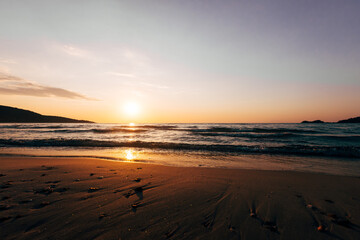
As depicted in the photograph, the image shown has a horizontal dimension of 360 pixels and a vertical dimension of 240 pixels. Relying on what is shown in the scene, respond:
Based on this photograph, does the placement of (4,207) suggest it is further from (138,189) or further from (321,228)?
(321,228)

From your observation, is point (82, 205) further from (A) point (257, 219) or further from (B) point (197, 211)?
(A) point (257, 219)

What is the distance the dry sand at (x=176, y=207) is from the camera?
265 cm

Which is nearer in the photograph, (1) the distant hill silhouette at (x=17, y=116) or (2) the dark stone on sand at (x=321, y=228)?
(2) the dark stone on sand at (x=321, y=228)

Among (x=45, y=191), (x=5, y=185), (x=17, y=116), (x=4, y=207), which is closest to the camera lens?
(x=4, y=207)

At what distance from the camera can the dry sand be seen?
265 centimetres

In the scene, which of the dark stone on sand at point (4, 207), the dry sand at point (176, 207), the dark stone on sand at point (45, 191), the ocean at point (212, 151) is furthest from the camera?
the ocean at point (212, 151)

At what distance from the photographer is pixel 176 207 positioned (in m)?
3.43

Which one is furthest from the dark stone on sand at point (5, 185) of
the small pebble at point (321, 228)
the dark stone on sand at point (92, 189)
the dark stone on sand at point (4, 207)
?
the small pebble at point (321, 228)

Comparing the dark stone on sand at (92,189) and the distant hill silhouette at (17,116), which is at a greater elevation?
the distant hill silhouette at (17,116)

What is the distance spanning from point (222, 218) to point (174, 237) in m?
1.07

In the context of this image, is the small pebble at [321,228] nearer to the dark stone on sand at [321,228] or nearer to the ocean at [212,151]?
the dark stone on sand at [321,228]

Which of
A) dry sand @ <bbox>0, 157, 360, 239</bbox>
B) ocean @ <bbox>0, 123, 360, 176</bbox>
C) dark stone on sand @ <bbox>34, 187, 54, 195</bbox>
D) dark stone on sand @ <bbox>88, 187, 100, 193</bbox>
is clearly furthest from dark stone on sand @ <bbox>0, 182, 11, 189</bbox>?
ocean @ <bbox>0, 123, 360, 176</bbox>

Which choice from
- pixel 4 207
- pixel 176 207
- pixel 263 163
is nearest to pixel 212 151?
pixel 263 163

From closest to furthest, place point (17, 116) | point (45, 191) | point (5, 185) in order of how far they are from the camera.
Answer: point (45, 191), point (5, 185), point (17, 116)
